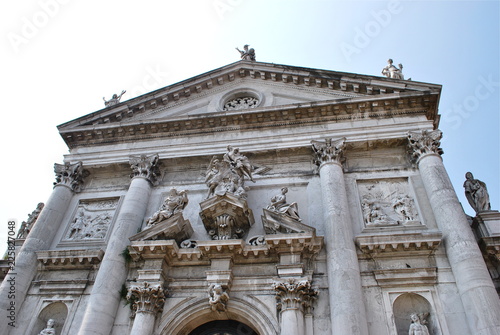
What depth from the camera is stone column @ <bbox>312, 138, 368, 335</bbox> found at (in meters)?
9.56

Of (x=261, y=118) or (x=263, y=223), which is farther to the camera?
(x=261, y=118)

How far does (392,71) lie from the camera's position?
51.7 feet

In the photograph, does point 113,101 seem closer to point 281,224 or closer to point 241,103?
point 241,103

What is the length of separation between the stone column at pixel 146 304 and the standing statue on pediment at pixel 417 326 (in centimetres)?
646

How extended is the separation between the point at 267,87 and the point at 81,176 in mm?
8186

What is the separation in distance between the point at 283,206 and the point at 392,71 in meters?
7.75

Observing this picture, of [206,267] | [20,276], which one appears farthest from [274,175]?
[20,276]

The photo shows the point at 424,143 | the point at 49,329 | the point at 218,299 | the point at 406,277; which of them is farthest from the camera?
the point at 424,143

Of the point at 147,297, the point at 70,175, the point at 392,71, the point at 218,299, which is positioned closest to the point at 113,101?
the point at 70,175

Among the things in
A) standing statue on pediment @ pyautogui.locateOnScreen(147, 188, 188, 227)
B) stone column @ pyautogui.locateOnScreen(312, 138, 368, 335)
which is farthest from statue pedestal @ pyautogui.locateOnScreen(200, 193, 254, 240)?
stone column @ pyautogui.locateOnScreen(312, 138, 368, 335)

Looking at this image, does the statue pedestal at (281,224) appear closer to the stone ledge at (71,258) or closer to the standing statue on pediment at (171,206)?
the standing statue on pediment at (171,206)

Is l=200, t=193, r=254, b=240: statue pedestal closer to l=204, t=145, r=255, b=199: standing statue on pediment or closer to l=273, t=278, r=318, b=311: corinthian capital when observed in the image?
l=204, t=145, r=255, b=199: standing statue on pediment

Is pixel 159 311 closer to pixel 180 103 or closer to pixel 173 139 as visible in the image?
pixel 173 139

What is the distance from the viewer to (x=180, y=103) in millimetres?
16875
